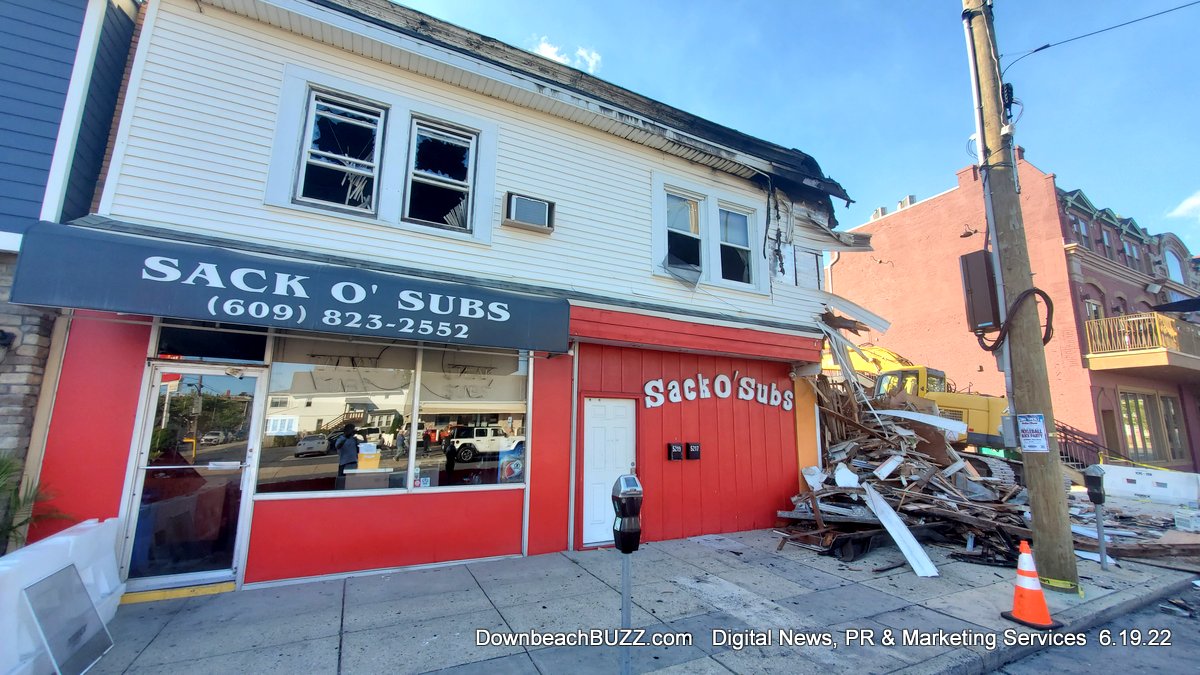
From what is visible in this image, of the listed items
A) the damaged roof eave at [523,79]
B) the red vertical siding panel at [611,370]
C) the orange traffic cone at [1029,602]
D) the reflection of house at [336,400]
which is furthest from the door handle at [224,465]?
the orange traffic cone at [1029,602]

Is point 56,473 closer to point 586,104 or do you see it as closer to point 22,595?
point 22,595

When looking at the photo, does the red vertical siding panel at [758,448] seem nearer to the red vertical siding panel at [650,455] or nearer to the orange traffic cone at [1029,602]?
the red vertical siding panel at [650,455]

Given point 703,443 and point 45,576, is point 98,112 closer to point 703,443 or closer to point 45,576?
point 45,576

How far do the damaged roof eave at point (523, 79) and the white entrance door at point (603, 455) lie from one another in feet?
14.1

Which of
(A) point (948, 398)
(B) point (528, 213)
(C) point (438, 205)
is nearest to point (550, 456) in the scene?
(B) point (528, 213)

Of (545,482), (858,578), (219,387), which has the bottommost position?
(858,578)

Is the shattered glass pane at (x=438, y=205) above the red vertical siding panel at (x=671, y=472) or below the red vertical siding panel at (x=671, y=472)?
above

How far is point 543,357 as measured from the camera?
270 inches

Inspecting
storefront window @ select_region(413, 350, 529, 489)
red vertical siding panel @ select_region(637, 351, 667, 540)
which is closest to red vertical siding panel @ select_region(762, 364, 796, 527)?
red vertical siding panel @ select_region(637, 351, 667, 540)

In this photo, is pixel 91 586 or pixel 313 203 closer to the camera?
pixel 91 586

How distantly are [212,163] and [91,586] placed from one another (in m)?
4.15

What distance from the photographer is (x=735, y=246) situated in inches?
347

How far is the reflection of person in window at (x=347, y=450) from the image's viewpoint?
5.73 metres

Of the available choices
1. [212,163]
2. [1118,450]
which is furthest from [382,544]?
[1118,450]
